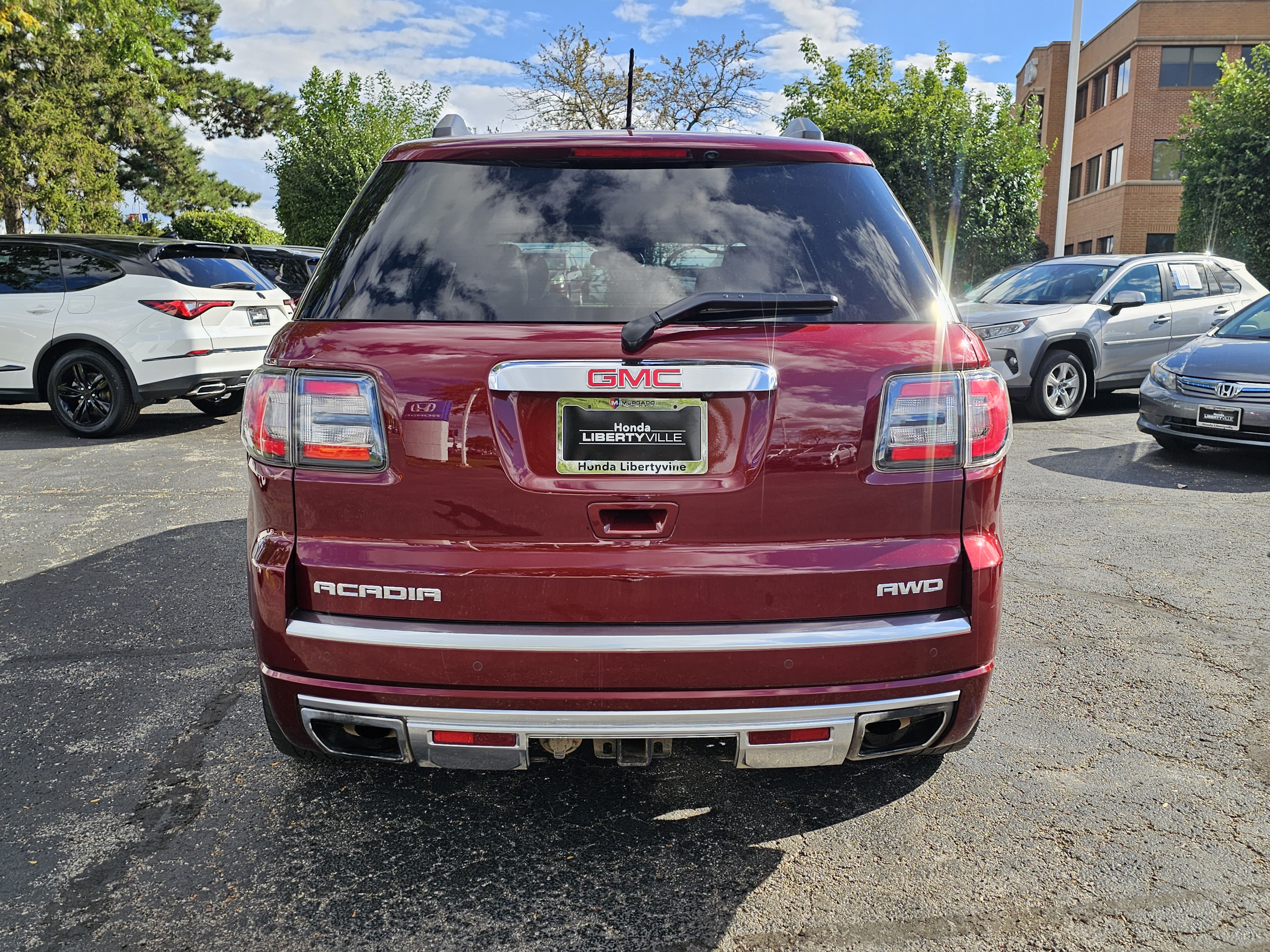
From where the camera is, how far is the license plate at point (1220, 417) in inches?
323

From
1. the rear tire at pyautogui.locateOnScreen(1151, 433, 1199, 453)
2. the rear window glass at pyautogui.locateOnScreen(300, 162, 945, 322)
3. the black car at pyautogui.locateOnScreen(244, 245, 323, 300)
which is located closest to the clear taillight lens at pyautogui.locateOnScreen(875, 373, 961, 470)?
the rear window glass at pyautogui.locateOnScreen(300, 162, 945, 322)

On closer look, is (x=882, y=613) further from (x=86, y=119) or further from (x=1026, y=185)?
(x=86, y=119)

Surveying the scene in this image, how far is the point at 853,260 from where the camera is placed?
2537 mm

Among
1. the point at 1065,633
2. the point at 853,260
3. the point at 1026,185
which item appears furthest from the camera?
the point at 1026,185

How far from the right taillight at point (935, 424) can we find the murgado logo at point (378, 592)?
107cm

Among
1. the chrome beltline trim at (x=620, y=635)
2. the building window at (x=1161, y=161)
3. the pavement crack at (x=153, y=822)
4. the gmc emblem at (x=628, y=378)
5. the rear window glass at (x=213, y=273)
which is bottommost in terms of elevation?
the pavement crack at (x=153, y=822)

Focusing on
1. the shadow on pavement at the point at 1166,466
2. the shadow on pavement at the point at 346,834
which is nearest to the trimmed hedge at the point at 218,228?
the shadow on pavement at the point at 1166,466

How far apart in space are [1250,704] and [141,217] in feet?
148

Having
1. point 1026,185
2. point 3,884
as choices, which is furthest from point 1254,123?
point 3,884

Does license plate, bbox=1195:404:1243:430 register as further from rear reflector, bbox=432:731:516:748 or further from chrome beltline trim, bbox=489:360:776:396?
rear reflector, bbox=432:731:516:748

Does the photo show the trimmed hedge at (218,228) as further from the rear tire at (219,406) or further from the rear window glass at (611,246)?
the rear window glass at (611,246)

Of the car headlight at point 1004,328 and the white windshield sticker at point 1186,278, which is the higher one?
the white windshield sticker at point 1186,278

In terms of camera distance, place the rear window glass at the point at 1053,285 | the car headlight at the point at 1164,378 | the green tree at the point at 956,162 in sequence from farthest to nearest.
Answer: the green tree at the point at 956,162, the rear window glass at the point at 1053,285, the car headlight at the point at 1164,378

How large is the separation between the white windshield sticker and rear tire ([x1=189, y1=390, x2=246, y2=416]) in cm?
1048
